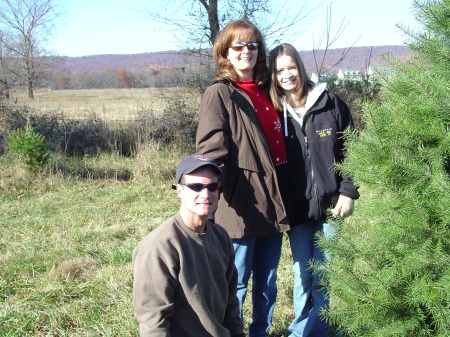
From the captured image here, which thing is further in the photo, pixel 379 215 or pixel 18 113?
pixel 18 113

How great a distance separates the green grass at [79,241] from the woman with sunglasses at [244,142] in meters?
1.26

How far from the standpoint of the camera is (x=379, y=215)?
2.40 metres

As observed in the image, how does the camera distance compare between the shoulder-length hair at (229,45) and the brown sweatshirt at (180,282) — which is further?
the shoulder-length hair at (229,45)

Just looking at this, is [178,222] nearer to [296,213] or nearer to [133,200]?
Result: [296,213]

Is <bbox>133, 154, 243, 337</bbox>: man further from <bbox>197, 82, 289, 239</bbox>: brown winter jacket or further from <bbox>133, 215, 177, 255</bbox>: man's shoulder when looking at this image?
<bbox>197, 82, 289, 239</bbox>: brown winter jacket

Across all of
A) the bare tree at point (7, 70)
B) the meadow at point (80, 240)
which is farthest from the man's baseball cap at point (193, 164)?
the bare tree at point (7, 70)

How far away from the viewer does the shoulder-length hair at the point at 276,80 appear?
2887mm

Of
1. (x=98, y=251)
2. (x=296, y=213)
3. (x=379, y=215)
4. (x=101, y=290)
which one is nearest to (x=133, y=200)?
(x=98, y=251)

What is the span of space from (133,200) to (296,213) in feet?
17.8

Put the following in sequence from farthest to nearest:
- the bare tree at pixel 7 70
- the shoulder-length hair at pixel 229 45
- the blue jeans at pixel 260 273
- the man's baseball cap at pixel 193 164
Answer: the bare tree at pixel 7 70 → the blue jeans at pixel 260 273 → the shoulder-length hair at pixel 229 45 → the man's baseball cap at pixel 193 164

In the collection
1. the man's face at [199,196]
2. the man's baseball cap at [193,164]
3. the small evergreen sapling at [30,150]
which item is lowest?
the small evergreen sapling at [30,150]

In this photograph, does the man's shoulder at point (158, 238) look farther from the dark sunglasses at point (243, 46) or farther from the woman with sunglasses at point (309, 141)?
the dark sunglasses at point (243, 46)

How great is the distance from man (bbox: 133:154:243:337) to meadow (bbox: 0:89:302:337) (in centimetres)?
153

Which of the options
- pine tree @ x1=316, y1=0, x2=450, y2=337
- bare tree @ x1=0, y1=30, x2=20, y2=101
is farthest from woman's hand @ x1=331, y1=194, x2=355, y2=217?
bare tree @ x1=0, y1=30, x2=20, y2=101
